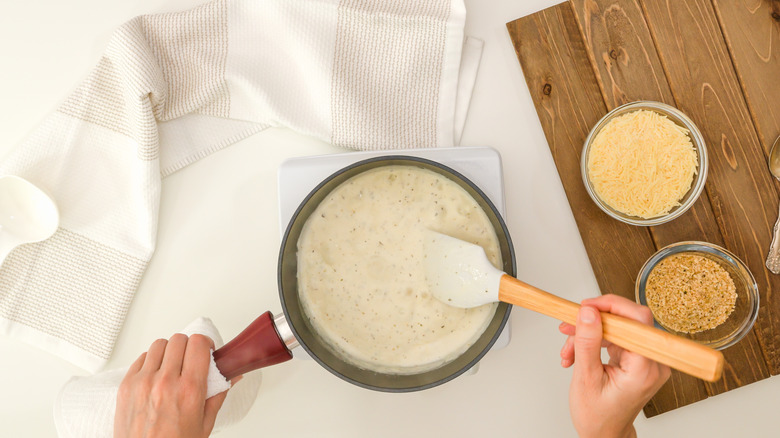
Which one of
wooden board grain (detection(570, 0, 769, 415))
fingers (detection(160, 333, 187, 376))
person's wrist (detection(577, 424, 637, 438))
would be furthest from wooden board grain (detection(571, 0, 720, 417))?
fingers (detection(160, 333, 187, 376))

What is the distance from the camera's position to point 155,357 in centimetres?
81

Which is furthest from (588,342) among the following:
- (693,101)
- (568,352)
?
(693,101)

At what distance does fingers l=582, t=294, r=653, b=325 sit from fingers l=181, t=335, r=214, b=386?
0.54 metres

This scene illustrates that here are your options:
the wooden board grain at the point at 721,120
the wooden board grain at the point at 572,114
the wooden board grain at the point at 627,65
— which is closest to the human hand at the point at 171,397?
the wooden board grain at the point at 572,114

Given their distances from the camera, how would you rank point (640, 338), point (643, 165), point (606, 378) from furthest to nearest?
point (643, 165) → point (606, 378) → point (640, 338)

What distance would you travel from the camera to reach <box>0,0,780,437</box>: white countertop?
3.27 feet

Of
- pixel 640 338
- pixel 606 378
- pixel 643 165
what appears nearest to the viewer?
pixel 640 338

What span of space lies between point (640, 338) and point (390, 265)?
36 cm

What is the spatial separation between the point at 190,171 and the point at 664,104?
89 centimetres

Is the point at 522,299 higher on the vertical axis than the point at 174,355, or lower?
higher

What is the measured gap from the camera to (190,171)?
1.01 meters

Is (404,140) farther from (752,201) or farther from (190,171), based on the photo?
(752,201)

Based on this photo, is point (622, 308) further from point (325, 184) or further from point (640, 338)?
point (325, 184)

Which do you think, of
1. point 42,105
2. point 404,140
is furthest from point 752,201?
point 42,105
